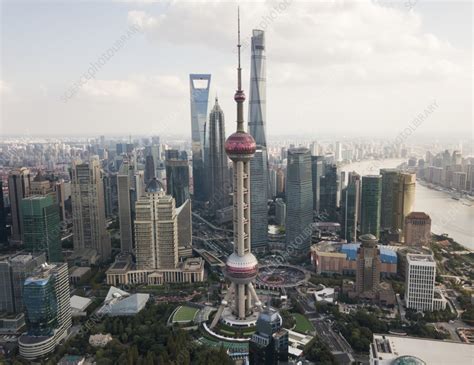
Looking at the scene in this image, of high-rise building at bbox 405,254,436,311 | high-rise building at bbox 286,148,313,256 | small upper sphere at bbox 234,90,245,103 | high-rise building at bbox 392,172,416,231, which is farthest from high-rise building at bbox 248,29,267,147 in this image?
high-rise building at bbox 405,254,436,311

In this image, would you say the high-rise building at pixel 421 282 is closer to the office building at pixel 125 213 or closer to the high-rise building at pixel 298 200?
the high-rise building at pixel 298 200

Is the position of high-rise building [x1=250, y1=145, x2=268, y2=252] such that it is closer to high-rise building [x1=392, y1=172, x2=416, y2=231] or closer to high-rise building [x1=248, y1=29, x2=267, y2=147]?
high-rise building [x1=248, y1=29, x2=267, y2=147]

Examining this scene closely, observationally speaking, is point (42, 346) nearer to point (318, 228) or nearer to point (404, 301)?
point (404, 301)

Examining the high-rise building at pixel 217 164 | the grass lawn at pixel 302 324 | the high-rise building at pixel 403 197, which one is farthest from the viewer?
the high-rise building at pixel 217 164

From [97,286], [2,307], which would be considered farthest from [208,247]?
[2,307]

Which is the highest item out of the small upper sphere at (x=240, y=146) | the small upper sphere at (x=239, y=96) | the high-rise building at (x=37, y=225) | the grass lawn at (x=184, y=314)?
the small upper sphere at (x=239, y=96)

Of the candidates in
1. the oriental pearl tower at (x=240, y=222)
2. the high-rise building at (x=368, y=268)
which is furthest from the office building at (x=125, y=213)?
the high-rise building at (x=368, y=268)

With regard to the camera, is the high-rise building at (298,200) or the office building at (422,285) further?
the high-rise building at (298,200)

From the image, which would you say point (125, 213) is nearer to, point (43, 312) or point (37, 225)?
point (37, 225)
